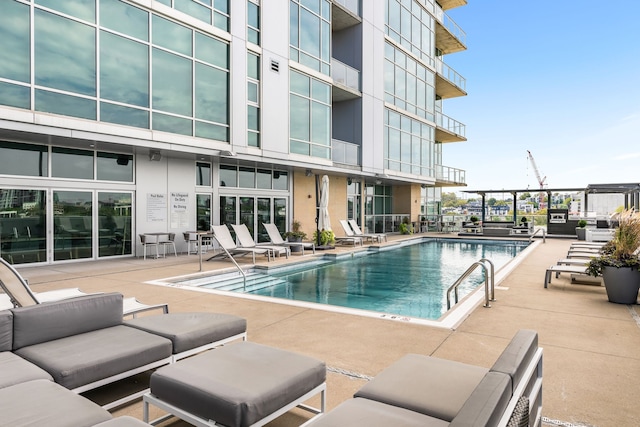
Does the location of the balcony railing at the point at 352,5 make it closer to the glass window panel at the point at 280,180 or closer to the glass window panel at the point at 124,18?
the glass window panel at the point at 280,180

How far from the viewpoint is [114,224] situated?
1165cm

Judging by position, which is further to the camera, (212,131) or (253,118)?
(253,118)

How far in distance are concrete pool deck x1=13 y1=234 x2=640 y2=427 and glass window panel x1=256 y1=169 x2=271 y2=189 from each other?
Result: 344 inches

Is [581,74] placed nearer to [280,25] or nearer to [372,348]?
[280,25]

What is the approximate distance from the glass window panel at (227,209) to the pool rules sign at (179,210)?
1.49 meters

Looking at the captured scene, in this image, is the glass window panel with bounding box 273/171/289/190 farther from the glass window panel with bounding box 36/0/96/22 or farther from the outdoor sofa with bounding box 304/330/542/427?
the outdoor sofa with bounding box 304/330/542/427

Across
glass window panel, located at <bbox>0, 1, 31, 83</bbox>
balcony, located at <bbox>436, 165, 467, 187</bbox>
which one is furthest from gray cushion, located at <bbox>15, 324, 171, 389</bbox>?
balcony, located at <bbox>436, 165, 467, 187</bbox>

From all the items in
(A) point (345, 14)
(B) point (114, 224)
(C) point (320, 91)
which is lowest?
(B) point (114, 224)

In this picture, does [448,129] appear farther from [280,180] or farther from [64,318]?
[64,318]

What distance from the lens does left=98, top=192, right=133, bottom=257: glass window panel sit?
37.4ft

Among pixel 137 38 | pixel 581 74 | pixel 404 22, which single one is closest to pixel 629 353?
pixel 137 38

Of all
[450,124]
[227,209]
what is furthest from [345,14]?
[450,124]

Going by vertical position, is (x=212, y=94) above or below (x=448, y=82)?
below

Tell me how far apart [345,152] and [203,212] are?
7.57 m
